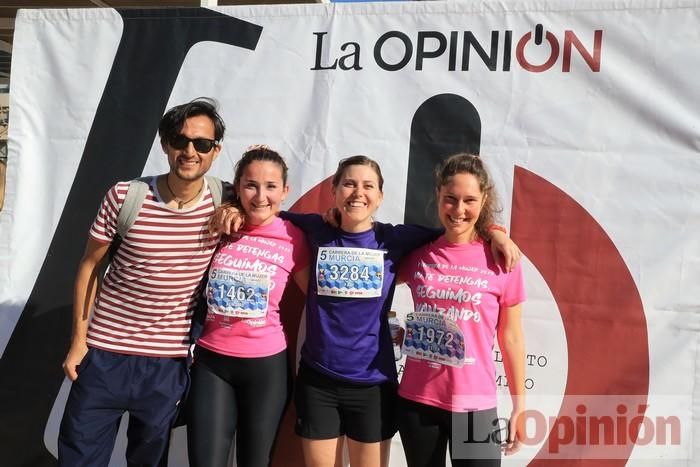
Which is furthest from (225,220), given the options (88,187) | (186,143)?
(88,187)

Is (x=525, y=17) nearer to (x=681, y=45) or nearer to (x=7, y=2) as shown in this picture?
(x=681, y=45)

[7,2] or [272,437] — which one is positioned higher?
[7,2]

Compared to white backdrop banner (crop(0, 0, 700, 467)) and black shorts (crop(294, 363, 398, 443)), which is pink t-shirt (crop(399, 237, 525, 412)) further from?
white backdrop banner (crop(0, 0, 700, 467))

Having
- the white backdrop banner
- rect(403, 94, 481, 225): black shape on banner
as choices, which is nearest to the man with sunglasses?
the white backdrop banner

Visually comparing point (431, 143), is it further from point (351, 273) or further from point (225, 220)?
point (225, 220)

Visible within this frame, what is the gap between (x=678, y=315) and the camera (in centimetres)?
245

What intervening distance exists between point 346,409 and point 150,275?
0.83 meters

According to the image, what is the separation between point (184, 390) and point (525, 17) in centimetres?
209

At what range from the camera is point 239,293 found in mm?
2109

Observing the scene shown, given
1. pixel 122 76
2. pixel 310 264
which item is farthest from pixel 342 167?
pixel 122 76

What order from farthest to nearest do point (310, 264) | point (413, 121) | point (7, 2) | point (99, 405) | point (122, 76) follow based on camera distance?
point (7, 2)
point (122, 76)
point (413, 121)
point (310, 264)
point (99, 405)

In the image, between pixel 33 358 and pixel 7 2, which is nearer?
pixel 33 358

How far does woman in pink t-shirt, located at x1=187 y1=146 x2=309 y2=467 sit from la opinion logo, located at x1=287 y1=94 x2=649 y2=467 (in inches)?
39.3

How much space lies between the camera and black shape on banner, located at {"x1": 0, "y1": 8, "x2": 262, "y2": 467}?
2896mm
